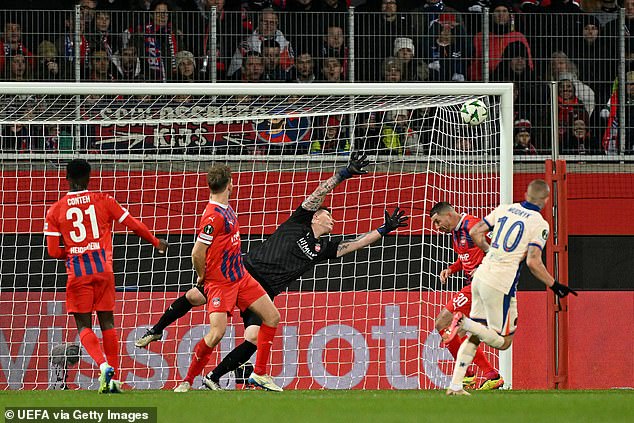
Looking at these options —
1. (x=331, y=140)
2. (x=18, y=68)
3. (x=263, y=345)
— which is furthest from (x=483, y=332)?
(x=18, y=68)

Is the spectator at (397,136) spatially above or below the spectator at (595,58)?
below

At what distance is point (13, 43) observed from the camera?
43.0 feet

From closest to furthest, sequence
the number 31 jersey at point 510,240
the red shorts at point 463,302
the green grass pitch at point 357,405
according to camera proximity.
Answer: the green grass pitch at point 357,405
the number 31 jersey at point 510,240
the red shorts at point 463,302

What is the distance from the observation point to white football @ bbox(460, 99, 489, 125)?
36.3 feet

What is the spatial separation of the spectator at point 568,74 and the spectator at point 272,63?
2814 mm

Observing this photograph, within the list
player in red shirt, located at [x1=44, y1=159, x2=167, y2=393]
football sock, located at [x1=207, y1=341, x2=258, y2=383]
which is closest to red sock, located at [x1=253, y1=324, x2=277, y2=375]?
football sock, located at [x1=207, y1=341, x2=258, y2=383]

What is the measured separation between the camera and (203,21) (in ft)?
43.5

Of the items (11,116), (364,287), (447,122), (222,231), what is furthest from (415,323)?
(11,116)

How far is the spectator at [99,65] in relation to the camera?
13.2 meters

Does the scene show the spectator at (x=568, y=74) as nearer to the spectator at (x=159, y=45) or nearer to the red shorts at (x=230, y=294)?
the spectator at (x=159, y=45)

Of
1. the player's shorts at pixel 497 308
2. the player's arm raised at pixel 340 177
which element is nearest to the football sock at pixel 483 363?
the player's shorts at pixel 497 308

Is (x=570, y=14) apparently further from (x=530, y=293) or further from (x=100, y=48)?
(x=100, y=48)

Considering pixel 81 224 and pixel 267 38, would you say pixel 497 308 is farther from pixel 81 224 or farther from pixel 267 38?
pixel 267 38

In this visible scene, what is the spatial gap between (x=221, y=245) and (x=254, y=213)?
3337mm
